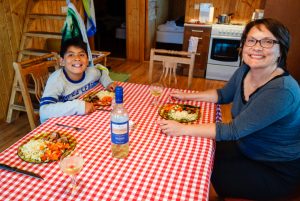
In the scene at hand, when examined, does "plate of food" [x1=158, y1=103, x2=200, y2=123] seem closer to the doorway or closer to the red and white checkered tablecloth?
the red and white checkered tablecloth

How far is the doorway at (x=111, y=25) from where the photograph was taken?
19.9 feet

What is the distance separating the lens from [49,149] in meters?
1.08

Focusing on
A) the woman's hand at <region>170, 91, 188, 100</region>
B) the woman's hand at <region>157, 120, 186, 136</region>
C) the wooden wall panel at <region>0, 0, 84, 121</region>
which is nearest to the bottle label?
the woman's hand at <region>157, 120, 186, 136</region>

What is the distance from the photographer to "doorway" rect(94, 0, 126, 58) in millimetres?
6051

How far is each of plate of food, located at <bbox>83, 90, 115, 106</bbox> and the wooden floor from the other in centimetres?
105

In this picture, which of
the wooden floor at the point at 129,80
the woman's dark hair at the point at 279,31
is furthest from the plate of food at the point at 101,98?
the wooden floor at the point at 129,80

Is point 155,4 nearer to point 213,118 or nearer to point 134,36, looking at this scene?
point 134,36

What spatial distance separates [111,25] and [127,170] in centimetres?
558

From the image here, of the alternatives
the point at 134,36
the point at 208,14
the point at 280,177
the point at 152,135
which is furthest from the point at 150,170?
the point at 134,36

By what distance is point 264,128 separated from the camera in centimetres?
125

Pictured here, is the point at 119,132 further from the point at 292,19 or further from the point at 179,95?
the point at 292,19

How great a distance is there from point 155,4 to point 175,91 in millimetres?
4234

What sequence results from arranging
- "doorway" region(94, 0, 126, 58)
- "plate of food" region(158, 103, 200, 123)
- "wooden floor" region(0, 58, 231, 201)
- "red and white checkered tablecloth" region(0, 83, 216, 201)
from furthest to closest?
"doorway" region(94, 0, 126, 58) < "wooden floor" region(0, 58, 231, 201) < "plate of food" region(158, 103, 200, 123) < "red and white checkered tablecloth" region(0, 83, 216, 201)

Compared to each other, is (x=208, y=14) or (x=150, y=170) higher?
(x=208, y=14)
